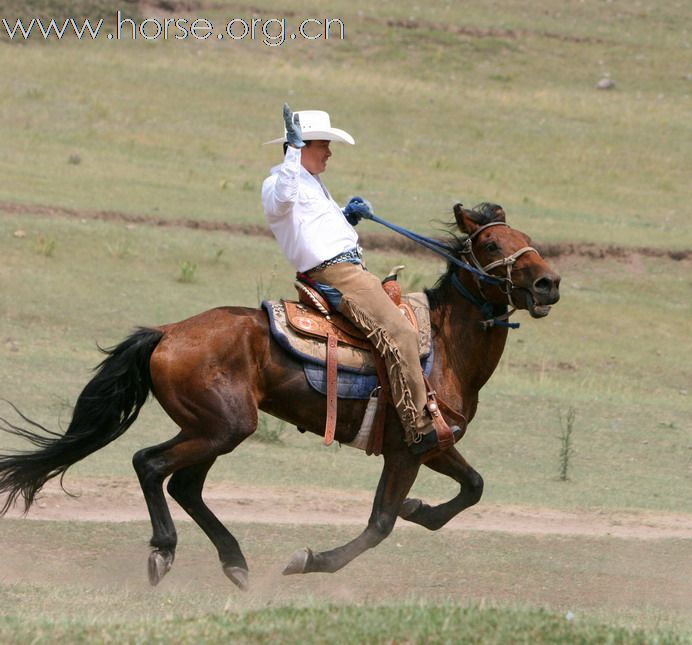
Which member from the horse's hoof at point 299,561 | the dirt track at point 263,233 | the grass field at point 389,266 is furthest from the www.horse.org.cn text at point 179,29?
the horse's hoof at point 299,561

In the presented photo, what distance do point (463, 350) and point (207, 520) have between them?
172 cm

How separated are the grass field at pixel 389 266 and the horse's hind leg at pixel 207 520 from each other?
24 cm

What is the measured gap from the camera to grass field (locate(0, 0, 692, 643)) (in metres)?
7.59

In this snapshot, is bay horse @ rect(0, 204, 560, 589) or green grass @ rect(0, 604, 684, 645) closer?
green grass @ rect(0, 604, 684, 645)

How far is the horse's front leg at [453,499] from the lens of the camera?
7.82m

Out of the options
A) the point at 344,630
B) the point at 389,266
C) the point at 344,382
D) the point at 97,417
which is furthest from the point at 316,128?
the point at 389,266

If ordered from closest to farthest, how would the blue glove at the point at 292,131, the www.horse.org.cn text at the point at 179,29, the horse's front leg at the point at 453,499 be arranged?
the blue glove at the point at 292,131
the horse's front leg at the point at 453,499
the www.horse.org.cn text at the point at 179,29

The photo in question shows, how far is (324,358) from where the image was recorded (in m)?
7.38

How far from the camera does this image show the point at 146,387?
7504 millimetres

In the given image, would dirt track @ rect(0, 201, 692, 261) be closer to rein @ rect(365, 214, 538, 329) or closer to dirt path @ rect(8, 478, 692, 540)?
dirt path @ rect(8, 478, 692, 540)

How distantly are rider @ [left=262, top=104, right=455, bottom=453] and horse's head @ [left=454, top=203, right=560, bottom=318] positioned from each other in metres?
0.59

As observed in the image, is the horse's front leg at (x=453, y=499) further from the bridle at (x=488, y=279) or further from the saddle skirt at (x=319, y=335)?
the bridle at (x=488, y=279)

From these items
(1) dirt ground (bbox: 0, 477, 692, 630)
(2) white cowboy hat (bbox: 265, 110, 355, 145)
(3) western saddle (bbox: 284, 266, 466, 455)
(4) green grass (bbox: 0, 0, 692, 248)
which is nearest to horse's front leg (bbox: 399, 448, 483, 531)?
(3) western saddle (bbox: 284, 266, 466, 455)

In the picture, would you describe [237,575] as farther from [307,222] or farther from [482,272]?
[482,272]
